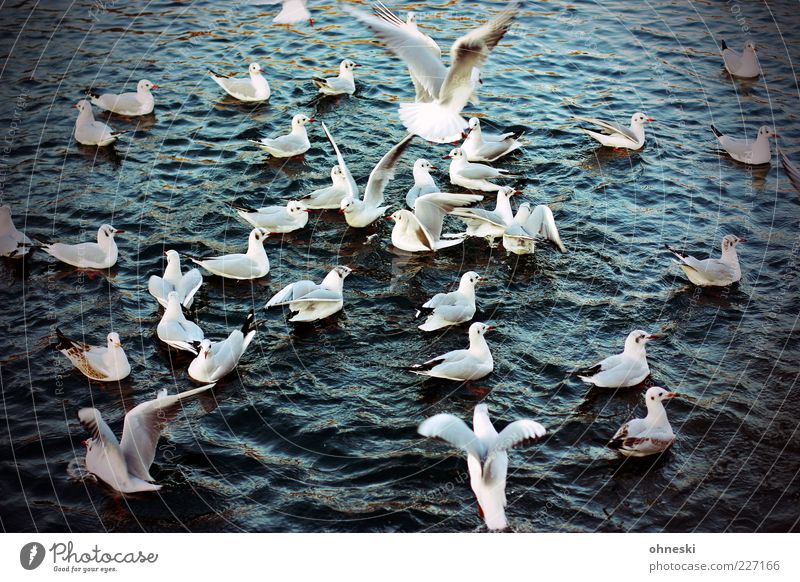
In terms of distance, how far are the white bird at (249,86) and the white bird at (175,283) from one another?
5.90 meters

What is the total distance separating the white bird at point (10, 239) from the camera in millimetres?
13117

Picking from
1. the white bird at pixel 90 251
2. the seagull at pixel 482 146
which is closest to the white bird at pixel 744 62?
the seagull at pixel 482 146

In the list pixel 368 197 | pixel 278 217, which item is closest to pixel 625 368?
pixel 368 197

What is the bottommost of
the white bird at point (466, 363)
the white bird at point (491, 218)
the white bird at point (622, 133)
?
the white bird at point (466, 363)

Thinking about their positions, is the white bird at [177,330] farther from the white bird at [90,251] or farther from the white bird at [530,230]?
the white bird at [530,230]

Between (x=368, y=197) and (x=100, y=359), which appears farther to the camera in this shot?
(x=368, y=197)

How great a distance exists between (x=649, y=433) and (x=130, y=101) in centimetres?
1207

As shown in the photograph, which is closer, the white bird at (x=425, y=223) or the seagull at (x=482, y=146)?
the white bird at (x=425, y=223)

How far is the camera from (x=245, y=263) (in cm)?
1313

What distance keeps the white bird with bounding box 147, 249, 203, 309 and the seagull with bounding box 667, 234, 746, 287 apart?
7.13 meters

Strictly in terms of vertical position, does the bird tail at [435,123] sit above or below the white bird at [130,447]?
above

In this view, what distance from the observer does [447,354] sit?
36.8 feet
